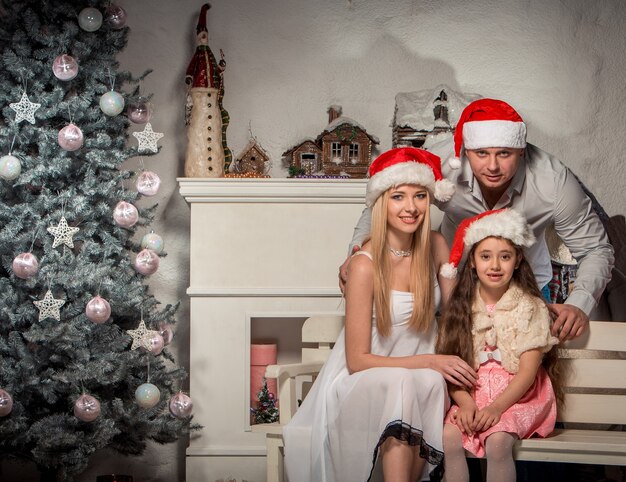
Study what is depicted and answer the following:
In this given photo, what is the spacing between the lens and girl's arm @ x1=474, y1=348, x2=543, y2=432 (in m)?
2.65

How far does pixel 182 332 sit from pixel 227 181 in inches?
34.4

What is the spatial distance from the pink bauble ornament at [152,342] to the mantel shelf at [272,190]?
63 cm

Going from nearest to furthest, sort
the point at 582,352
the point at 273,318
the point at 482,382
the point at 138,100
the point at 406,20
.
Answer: the point at 482,382 < the point at 582,352 < the point at 138,100 < the point at 273,318 < the point at 406,20

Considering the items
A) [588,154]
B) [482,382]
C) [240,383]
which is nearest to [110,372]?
[240,383]

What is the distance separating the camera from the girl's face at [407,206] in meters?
2.87

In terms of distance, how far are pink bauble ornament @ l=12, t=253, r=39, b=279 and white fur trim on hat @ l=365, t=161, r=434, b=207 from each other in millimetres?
1243

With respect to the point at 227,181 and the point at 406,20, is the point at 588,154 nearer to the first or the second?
the point at 406,20

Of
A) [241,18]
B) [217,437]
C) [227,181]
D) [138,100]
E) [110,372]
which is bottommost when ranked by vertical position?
[217,437]

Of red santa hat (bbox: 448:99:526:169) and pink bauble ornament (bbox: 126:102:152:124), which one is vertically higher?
pink bauble ornament (bbox: 126:102:152:124)

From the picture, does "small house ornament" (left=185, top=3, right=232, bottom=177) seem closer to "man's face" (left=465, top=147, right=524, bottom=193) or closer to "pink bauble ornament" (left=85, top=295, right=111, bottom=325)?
Result: "pink bauble ornament" (left=85, top=295, right=111, bottom=325)

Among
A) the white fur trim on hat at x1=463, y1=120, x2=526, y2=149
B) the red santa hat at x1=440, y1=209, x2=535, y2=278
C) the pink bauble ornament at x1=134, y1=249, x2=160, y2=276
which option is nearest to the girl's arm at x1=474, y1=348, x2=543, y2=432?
the red santa hat at x1=440, y1=209, x2=535, y2=278

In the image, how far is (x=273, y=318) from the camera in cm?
417

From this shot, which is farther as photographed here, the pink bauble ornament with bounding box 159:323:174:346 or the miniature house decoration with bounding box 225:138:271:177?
the miniature house decoration with bounding box 225:138:271:177

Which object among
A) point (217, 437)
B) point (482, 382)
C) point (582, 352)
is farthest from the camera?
point (217, 437)
